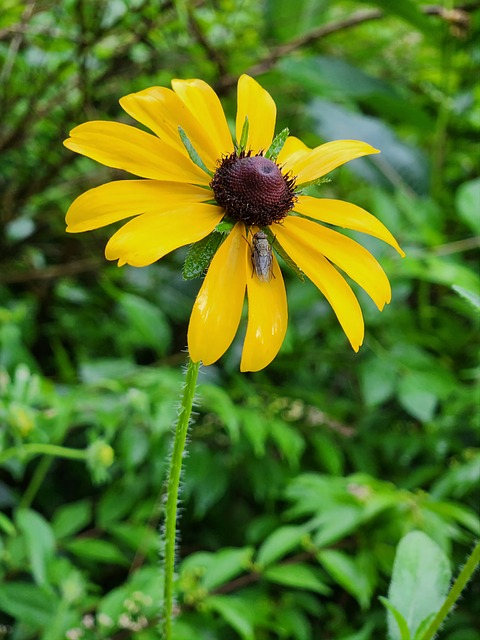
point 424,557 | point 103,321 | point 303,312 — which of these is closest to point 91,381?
point 103,321

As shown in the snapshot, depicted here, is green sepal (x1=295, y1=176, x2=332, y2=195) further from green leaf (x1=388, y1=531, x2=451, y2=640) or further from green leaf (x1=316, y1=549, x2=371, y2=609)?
green leaf (x1=316, y1=549, x2=371, y2=609)

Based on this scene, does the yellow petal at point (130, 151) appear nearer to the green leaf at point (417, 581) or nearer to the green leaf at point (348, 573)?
the green leaf at point (417, 581)

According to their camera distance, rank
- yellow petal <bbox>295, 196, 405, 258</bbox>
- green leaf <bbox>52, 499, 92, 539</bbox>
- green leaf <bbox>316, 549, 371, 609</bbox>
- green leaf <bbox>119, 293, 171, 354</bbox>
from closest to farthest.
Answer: yellow petal <bbox>295, 196, 405, 258</bbox>
green leaf <bbox>316, 549, 371, 609</bbox>
green leaf <bbox>52, 499, 92, 539</bbox>
green leaf <bbox>119, 293, 171, 354</bbox>

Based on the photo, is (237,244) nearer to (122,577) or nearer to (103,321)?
(122,577)

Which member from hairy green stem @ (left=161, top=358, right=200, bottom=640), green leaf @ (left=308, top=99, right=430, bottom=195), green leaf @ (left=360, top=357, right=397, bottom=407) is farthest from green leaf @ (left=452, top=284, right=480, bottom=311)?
green leaf @ (left=308, top=99, right=430, bottom=195)

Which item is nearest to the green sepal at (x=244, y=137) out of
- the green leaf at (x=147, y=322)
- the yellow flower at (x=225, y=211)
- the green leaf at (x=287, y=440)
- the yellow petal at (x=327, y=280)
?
the yellow flower at (x=225, y=211)

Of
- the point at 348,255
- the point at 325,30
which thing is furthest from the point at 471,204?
the point at 348,255

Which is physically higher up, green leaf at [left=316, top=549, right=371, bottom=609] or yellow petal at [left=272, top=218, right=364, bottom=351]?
yellow petal at [left=272, top=218, right=364, bottom=351]
